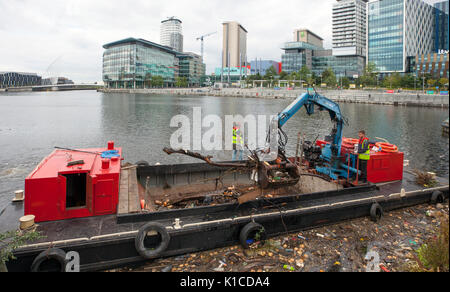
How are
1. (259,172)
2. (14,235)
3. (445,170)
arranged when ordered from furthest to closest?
1. (445,170)
2. (259,172)
3. (14,235)

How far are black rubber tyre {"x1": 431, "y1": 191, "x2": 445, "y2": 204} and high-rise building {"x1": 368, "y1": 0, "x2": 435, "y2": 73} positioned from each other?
409 ft

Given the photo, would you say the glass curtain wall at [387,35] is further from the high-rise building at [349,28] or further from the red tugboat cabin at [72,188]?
the red tugboat cabin at [72,188]

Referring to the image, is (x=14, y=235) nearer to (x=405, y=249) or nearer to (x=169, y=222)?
(x=169, y=222)

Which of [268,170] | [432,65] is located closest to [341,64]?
[432,65]

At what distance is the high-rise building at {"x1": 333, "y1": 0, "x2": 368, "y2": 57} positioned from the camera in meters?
148

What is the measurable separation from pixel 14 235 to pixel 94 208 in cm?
157

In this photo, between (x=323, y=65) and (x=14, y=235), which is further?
(x=323, y=65)

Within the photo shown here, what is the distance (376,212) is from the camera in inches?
342

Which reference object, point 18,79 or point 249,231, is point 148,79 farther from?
point 249,231

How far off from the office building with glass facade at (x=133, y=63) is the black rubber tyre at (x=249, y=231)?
156 metres

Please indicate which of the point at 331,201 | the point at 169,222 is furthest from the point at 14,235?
the point at 331,201

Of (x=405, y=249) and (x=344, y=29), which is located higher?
(x=344, y=29)
